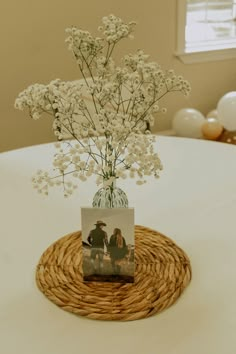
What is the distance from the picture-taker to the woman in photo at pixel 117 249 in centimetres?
106

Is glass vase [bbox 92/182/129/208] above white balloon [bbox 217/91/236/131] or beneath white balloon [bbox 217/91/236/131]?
beneath

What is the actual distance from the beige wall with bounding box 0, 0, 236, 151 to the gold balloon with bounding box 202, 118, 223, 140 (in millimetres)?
514

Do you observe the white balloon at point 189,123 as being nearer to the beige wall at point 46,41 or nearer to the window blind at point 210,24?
the beige wall at point 46,41

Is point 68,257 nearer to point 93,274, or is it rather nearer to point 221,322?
point 93,274

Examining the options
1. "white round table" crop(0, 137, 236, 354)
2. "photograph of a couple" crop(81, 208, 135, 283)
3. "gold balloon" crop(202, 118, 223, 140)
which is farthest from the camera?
"gold balloon" crop(202, 118, 223, 140)

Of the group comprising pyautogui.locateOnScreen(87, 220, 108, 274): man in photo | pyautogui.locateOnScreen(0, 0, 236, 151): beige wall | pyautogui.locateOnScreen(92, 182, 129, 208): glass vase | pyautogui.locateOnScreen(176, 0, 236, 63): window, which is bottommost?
pyautogui.locateOnScreen(87, 220, 108, 274): man in photo

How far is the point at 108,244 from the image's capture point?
107 cm

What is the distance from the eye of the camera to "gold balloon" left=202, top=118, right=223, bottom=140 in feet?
9.46

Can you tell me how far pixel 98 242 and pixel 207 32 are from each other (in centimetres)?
272

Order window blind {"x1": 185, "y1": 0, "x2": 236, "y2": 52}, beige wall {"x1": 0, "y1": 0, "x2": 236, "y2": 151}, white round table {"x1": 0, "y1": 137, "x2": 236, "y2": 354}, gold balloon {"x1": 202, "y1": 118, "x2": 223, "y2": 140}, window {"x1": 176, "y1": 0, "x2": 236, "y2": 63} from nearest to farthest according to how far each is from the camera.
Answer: white round table {"x1": 0, "y1": 137, "x2": 236, "y2": 354}, beige wall {"x1": 0, "y1": 0, "x2": 236, "y2": 151}, gold balloon {"x1": 202, "y1": 118, "x2": 223, "y2": 140}, window {"x1": 176, "y1": 0, "x2": 236, "y2": 63}, window blind {"x1": 185, "y1": 0, "x2": 236, "y2": 52}

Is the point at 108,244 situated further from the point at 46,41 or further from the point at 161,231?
the point at 46,41

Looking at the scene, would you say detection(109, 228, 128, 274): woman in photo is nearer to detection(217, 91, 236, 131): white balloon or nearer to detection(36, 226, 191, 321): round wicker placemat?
detection(36, 226, 191, 321): round wicker placemat

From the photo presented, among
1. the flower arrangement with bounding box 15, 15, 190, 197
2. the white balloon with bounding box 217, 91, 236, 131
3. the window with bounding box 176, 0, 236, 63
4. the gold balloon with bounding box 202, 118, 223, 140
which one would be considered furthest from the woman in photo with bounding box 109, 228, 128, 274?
the window with bounding box 176, 0, 236, 63

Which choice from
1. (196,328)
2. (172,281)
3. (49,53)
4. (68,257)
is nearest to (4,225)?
(68,257)
